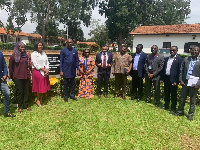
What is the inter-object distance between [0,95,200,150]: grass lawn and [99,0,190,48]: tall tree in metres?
24.1

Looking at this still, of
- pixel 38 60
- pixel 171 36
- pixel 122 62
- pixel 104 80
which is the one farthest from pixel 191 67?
pixel 171 36

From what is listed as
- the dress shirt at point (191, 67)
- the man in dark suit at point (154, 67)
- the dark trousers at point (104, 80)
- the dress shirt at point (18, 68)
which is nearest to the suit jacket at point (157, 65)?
the man in dark suit at point (154, 67)

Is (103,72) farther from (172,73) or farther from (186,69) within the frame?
(186,69)

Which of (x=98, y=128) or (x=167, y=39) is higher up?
(x=167, y=39)

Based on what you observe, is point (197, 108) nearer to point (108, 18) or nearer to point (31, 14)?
point (108, 18)

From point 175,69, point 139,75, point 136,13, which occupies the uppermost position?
point 136,13

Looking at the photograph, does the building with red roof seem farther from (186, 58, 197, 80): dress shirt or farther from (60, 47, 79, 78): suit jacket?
(60, 47, 79, 78): suit jacket

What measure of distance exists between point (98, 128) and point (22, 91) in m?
2.42

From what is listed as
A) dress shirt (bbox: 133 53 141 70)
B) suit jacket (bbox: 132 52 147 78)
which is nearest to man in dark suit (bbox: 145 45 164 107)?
suit jacket (bbox: 132 52 147 78)

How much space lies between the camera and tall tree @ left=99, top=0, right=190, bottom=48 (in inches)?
1070

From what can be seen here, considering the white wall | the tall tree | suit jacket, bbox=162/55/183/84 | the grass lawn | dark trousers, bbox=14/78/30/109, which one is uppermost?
the tall tree

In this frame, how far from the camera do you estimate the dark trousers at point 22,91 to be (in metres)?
4.53

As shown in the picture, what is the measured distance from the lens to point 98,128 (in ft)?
12.8

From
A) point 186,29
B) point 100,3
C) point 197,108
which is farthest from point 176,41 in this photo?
point 197,108
